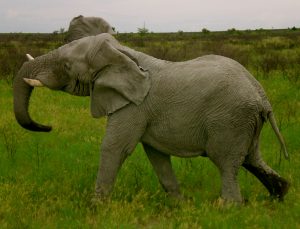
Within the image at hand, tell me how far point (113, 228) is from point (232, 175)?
127 cm

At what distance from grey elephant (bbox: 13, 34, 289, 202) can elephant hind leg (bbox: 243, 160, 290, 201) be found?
308 mm

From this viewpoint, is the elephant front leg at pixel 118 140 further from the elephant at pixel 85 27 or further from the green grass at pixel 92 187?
the elephant at pixel 85 27

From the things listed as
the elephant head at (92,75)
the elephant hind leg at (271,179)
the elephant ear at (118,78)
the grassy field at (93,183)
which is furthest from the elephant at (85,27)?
the elephant hind leg at (271,179)

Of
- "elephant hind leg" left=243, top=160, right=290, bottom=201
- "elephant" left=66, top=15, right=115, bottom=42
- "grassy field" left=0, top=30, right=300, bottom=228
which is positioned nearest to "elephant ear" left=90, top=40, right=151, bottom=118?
"elephant" left=66, top=15, right=115, bottom=42

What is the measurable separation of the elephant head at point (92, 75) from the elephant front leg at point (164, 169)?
0.73 metres

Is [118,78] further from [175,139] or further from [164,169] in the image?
[164,169]

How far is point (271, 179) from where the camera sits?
511 cm

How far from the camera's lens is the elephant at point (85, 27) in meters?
5.12

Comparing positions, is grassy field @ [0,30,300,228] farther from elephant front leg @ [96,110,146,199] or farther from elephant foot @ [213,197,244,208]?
elephant front leg @ [96,110,146,199]

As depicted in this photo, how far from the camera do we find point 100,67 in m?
4.64

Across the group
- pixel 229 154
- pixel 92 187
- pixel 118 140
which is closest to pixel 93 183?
pixel 92 187

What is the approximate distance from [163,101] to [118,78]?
0.47 metres

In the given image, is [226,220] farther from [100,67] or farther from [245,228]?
[100,67]

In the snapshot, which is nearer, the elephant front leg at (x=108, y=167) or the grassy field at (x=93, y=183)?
the grassy field at (x=93, y=183)
